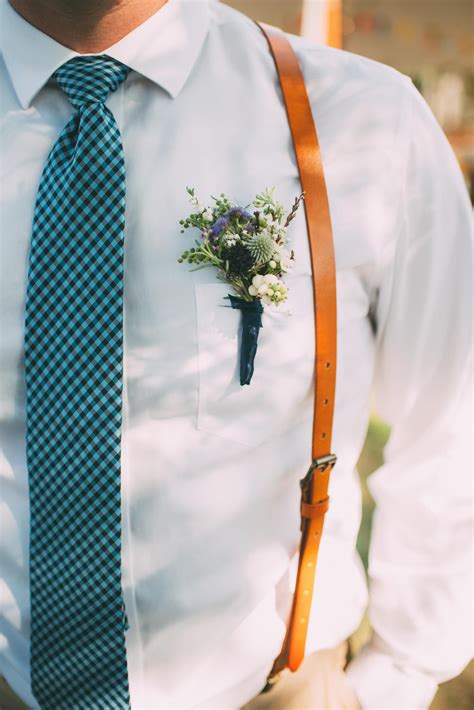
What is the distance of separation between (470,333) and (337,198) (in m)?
0.41

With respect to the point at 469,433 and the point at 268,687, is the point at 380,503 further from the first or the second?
the point at 268,687

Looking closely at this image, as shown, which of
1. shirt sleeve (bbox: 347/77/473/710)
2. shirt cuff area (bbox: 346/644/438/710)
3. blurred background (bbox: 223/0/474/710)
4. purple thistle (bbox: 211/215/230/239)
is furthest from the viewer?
blurred background (bbox: 223/0/474/710)

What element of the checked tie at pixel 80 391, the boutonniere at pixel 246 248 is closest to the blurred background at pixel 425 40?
the boutonniere at pixel 246 248

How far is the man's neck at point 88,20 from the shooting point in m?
1.38

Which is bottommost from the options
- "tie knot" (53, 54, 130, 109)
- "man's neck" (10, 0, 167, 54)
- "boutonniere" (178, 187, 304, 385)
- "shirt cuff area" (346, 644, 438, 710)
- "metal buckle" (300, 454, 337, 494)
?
"shirt cuff area" (346, 644, 438, 710)

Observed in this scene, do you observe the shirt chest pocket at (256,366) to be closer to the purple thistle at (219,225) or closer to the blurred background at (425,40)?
the purple thistle at (219,225)

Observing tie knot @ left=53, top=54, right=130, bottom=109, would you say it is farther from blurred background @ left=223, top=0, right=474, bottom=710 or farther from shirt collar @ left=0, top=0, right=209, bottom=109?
blurred background @ left=223, top=0, right=474, bottom=710

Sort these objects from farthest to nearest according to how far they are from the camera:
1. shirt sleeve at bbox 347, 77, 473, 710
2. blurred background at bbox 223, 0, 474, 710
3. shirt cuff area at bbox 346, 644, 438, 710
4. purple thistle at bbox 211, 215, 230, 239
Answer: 1. blurred background at bbox 223, 0, 474, 710
2. shirt cuff area at bbox 346, 644, 438, 710
3. shirt sleeve at bbox 347, 77, 473, 710
4. purple thistle at bbox 211, 215, 230, 239

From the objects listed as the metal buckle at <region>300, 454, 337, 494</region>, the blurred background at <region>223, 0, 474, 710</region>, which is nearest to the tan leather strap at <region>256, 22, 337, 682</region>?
the metal buckle at <region>300, 454, 337, 494</region>

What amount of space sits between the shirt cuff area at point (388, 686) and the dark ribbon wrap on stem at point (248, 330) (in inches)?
32.3

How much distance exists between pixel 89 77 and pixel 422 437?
3.47 ft

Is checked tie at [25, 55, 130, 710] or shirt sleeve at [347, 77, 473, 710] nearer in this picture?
checked tie at [25, 55, 130, 710]

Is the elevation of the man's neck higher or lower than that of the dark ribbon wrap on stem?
higher

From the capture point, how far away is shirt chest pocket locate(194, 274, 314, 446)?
4.47 feet
